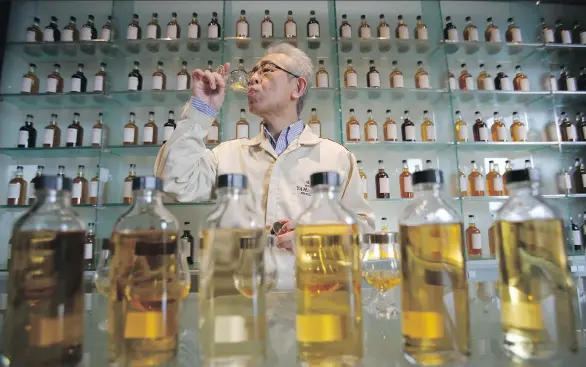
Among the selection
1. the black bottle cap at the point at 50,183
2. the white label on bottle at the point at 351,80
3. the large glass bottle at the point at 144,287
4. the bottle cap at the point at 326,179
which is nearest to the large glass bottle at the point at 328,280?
the bottle cap at the point at 326,179

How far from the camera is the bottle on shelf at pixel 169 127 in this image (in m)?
2.26

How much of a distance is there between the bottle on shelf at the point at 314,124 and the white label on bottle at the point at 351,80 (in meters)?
0.27

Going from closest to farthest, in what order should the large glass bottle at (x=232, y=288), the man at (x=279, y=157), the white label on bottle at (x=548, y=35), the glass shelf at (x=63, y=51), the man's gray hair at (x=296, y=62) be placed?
1. the large glass bottle at (x=232, y=288)
2. the man at (x=279, y=157)
3. the man's gray hair at (x=296, y=62)
4. the glass shelf at (x=63, y=51)
5. the white label on bottle at (x=548, y=35)

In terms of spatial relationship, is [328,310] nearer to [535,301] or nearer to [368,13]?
[535,301]

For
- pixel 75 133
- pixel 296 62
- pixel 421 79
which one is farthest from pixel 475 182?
pixel 75 133

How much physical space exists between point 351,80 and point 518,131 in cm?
112

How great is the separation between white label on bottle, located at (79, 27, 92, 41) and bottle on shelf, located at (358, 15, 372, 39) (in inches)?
67.4

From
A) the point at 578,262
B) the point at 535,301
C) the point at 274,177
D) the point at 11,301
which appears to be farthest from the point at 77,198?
the point at 578,262

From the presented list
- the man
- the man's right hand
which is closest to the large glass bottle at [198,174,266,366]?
the man's right hand

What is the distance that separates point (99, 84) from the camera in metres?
2.31

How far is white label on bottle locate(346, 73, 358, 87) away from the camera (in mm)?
2411

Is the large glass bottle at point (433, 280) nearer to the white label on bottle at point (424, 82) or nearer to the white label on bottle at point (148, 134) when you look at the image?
the white label on bottle at point (148, 134)

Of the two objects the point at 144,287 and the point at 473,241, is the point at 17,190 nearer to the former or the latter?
the point at 144,287

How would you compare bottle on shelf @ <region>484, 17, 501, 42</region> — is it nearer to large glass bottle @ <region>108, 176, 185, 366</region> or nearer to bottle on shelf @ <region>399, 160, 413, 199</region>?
bottle on shelf @ <region>399, 160, 413, 199</region>
